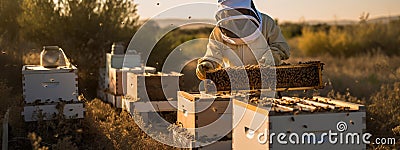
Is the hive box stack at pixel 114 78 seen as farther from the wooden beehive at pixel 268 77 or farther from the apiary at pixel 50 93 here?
the wooden beehive at pixel 268 77

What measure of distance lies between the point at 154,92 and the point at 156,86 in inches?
2.8

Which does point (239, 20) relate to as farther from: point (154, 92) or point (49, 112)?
point (49, 112)

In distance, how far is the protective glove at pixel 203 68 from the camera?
3.71 meters

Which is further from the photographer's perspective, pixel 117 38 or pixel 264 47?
pixel 117 38

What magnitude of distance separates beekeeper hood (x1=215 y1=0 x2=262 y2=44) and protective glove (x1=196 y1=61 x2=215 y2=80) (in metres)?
0.27

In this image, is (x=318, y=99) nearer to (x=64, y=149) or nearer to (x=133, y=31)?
(x=64, y=149)

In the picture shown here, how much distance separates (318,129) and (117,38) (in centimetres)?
606

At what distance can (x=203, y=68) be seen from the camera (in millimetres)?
3791

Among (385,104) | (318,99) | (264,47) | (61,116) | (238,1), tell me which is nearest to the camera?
(318,99)

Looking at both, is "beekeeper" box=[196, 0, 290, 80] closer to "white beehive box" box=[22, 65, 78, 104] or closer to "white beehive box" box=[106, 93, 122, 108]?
"white beehive box" box=[22, 65, 78, 104]

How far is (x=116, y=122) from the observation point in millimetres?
5117

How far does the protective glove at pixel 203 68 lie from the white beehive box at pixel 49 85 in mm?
1550

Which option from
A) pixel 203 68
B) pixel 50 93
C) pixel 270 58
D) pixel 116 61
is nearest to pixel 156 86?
pixel 50 93

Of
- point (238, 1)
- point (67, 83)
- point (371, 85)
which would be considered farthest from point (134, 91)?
point (371, 85)
